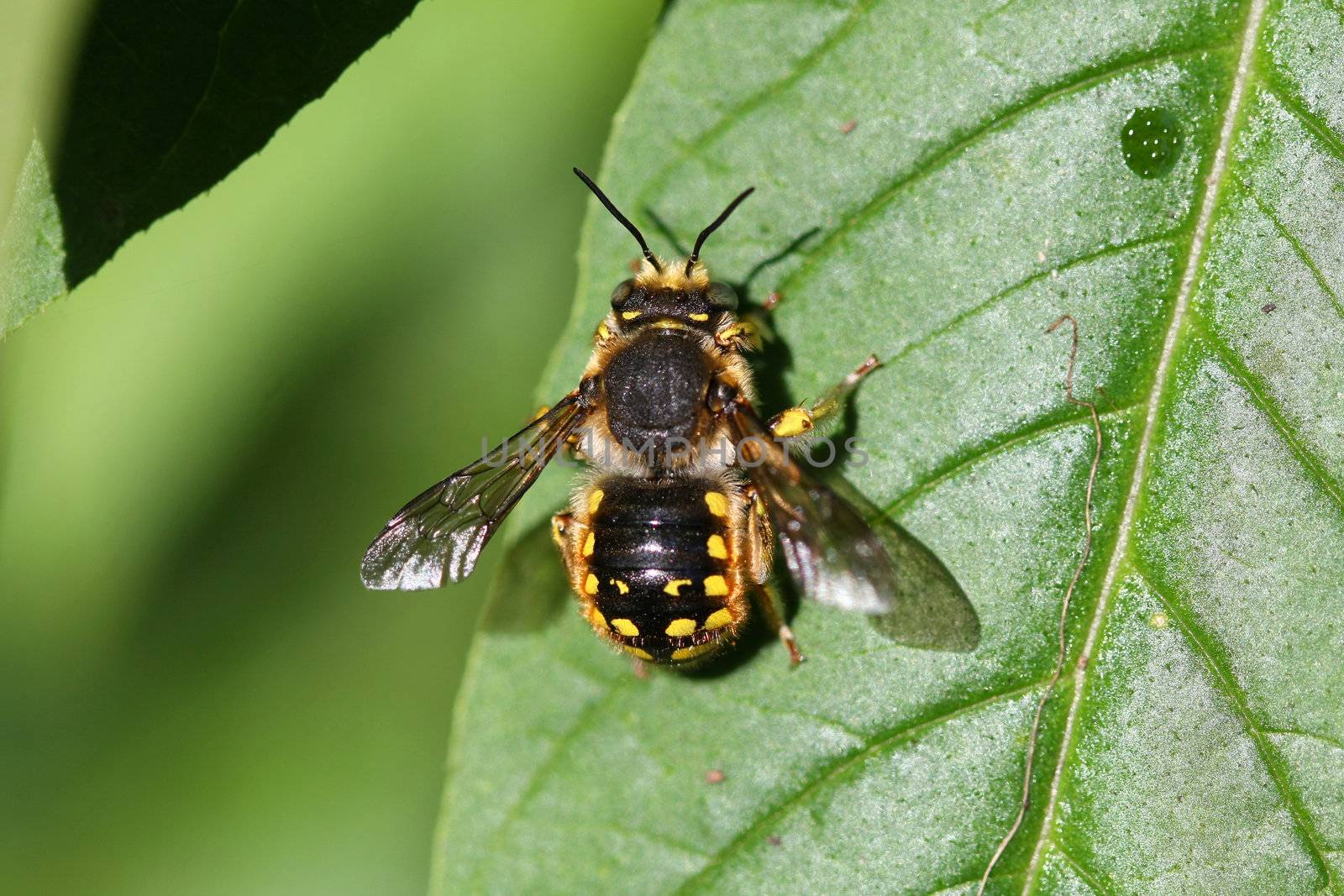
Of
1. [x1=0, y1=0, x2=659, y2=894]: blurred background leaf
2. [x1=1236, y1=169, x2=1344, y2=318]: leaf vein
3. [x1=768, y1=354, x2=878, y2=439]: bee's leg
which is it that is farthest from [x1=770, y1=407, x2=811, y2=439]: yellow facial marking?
[x1=0, y1=0, x2=659, y2=894]: blurred background leaf

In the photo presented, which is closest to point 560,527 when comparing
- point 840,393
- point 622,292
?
point 622,292

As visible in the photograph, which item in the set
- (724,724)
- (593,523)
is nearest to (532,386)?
(593,523)

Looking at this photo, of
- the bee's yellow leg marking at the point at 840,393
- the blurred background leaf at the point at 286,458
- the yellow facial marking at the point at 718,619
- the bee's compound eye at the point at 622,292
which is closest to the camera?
the bee's yellow leg marking at the point at 840,393

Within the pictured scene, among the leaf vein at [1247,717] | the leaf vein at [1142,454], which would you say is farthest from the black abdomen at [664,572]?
the leaf vein at [1247,717]

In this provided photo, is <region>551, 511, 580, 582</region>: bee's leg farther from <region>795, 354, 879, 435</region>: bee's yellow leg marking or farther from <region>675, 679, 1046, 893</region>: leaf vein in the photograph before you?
<region>675, 679, 1046, 893</region>: leaf vein

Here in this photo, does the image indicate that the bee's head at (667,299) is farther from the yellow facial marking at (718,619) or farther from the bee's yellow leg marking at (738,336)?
the yellow facial marking at (718,619)

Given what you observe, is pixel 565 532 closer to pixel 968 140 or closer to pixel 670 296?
pixel 670 296

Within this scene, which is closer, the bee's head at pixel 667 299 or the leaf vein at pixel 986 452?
the leaf vein at pixel 986 452

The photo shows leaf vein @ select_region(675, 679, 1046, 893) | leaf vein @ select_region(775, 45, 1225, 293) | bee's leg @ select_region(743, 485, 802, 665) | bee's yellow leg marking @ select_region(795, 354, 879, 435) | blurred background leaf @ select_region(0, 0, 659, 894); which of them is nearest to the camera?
leaf vein @ select_region(775, 45, 1225, 293)
